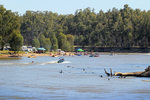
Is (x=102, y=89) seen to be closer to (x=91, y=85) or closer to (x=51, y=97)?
(x=91, y=85)

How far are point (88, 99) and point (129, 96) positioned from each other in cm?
633

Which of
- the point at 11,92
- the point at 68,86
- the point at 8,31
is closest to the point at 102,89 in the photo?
the point at 68,86

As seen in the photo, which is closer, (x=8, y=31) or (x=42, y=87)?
(x=42, y=87)

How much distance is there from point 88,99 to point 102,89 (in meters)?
9.58

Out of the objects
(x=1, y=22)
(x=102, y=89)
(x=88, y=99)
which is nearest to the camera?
(x=88, y=99)

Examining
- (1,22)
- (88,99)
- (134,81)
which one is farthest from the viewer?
(1,22)

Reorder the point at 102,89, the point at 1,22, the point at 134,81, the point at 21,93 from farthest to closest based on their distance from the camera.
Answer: the point at 1,22 < the point at 134,81 < the point at 102,89 < the point at 21,93

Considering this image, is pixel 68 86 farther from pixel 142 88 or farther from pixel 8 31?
pixel 8 31

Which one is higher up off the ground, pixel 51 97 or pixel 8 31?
pixel 8 31

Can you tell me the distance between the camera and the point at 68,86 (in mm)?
57719

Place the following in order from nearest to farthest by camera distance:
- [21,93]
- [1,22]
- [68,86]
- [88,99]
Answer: [88,99] → [21,93] → [68,86] → [1,22]

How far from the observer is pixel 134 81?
63562 mm

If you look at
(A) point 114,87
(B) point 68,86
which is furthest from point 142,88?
(B) point 68,86

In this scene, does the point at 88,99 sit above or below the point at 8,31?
below
